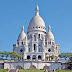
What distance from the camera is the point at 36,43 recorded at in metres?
90.1

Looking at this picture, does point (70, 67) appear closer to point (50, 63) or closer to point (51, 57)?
point (50, 63)

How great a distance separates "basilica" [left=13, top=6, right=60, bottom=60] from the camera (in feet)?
285

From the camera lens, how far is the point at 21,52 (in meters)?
89.4

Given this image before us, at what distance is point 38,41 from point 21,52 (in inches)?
334

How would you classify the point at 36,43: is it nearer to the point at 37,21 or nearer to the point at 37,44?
the point at 37,44

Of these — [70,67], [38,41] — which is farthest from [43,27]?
[70,67]

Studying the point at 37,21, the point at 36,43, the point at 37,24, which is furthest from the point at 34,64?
the point at 37,21

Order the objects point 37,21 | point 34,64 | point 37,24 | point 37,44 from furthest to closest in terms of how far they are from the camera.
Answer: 1. point 37,21
2. point 37,24
3. point 37,44
4. point 34,64

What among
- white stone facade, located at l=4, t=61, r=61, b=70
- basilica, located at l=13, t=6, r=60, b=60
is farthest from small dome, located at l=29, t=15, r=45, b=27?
white stone facade, located at l=4, t=61, r=61, b=70

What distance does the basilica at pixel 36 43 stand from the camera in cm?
8700

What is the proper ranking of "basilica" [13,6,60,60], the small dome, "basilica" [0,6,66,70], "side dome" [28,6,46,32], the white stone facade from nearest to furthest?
the white stone facade < "basilica" [0,6,66,70] < "basilica" [13,6,60,60] < "side dome" [28,6,46,32] < the small dome

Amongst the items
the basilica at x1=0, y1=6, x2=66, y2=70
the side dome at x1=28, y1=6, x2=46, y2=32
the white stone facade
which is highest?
the side dome at x1=28, y1=6, x2=46, y2=32

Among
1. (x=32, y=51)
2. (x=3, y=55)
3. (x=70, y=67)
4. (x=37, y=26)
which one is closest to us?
(x=70, y=67)

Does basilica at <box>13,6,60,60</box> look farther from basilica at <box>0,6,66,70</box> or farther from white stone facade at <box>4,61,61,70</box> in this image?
white stone facade at <box>4,61,61,70</box>
